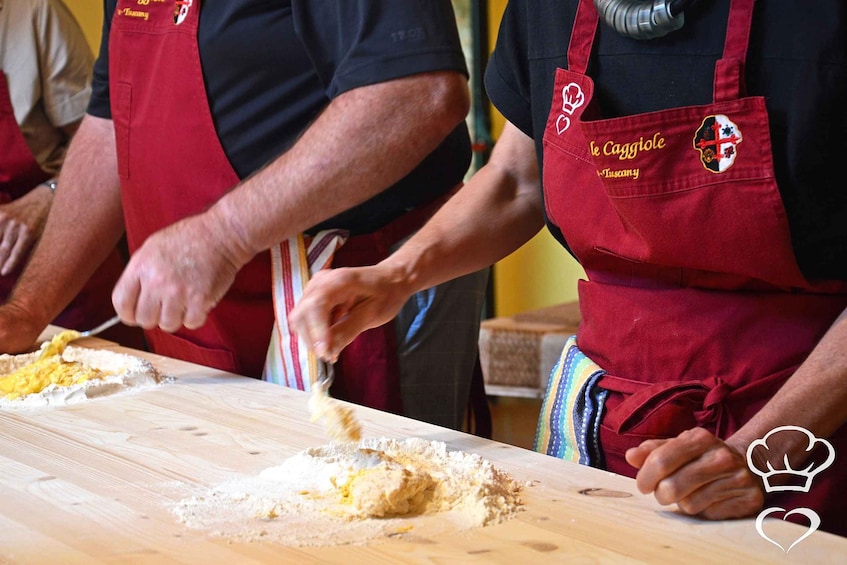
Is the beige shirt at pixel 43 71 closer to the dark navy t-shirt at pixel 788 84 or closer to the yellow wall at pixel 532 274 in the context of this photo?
the dark navy t-shirt at pixel 788 84

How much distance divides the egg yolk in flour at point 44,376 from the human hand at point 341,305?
43 centimetres

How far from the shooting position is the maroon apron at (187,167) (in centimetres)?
174

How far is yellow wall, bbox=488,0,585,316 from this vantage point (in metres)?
4.38

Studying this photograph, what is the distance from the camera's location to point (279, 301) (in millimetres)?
1727

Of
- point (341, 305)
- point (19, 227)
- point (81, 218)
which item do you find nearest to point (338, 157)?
point (341, 305)

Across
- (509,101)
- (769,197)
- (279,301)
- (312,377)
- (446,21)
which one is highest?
(446,21)

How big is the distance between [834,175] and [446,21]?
0.66 meters

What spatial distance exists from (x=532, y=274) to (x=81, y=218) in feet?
8.94

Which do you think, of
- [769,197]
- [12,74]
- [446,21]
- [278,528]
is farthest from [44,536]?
[12,74]

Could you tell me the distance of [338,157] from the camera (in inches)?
61.4

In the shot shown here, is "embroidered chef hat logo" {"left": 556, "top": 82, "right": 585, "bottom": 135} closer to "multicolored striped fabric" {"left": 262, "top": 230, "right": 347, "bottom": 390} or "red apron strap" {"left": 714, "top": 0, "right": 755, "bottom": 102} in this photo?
"red apron strap" {"left": 714, "top": 0, "right": 755, "bottom": 102}

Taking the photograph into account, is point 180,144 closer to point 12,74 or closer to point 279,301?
point 279,301

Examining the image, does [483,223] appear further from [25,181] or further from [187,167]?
[25,181]

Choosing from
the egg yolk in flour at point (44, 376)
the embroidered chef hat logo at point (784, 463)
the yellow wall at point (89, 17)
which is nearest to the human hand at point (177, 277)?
the egg yolk in flour at point (44, 376)
